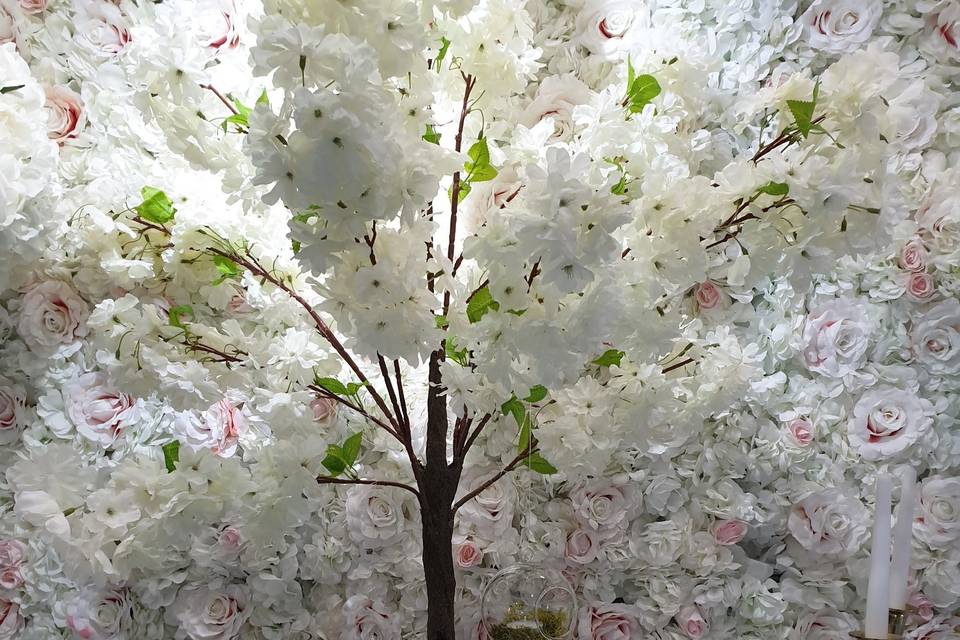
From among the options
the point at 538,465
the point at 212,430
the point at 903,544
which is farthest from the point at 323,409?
the point at 903,544

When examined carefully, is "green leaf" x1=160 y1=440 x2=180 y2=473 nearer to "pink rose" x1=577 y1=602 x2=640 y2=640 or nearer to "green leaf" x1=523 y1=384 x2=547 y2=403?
"green leaf" x1=523 y1=384 x2=547 y2=403

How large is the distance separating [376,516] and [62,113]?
75 centimetres

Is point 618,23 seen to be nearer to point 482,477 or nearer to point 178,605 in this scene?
point 482,477

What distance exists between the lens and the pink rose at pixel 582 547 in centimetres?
125

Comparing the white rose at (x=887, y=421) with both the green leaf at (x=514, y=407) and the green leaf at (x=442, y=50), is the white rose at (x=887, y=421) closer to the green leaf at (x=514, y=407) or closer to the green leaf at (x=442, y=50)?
the green leaf at (x=514, y=407)

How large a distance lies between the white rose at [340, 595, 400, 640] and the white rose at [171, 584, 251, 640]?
147 mm

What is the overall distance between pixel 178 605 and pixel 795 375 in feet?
3.12

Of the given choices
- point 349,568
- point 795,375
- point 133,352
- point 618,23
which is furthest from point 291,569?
point 618,23

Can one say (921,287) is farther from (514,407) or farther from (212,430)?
(212,430)

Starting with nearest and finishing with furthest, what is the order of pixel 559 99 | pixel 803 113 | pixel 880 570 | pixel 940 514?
pixel 803 113, pixel 880 570, pixel 940 514, pixel 559 99

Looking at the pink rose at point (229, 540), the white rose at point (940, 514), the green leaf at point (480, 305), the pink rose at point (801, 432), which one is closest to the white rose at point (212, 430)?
the pink rose at point (229, 540)

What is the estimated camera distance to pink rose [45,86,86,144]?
129 centimetres

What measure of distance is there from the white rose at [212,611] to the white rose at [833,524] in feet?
2.63

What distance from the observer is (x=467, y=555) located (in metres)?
1.26
